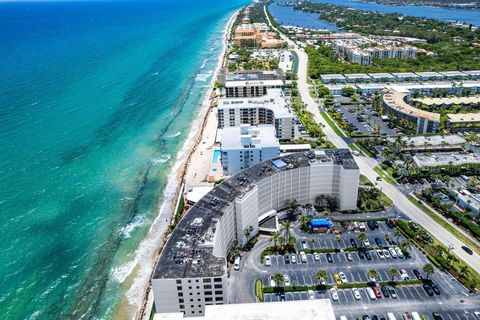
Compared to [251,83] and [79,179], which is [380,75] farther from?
[79,179]

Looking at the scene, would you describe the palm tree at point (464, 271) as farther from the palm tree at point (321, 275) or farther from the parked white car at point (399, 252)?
the palm tree at point (321, 275)

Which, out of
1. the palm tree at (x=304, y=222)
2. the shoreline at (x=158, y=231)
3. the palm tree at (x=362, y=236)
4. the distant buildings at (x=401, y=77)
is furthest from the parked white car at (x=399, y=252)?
the distant buildings at (x=401, y=77)

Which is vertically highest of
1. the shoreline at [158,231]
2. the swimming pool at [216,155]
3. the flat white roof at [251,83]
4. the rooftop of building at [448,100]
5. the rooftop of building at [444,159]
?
the flat white roof at [251,83]

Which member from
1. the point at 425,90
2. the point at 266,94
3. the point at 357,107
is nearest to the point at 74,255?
the point at 266,94

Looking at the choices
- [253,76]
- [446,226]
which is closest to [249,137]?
[446,226]

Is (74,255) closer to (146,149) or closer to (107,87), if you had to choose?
(146,149)

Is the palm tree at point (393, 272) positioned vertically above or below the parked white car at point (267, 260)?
above
